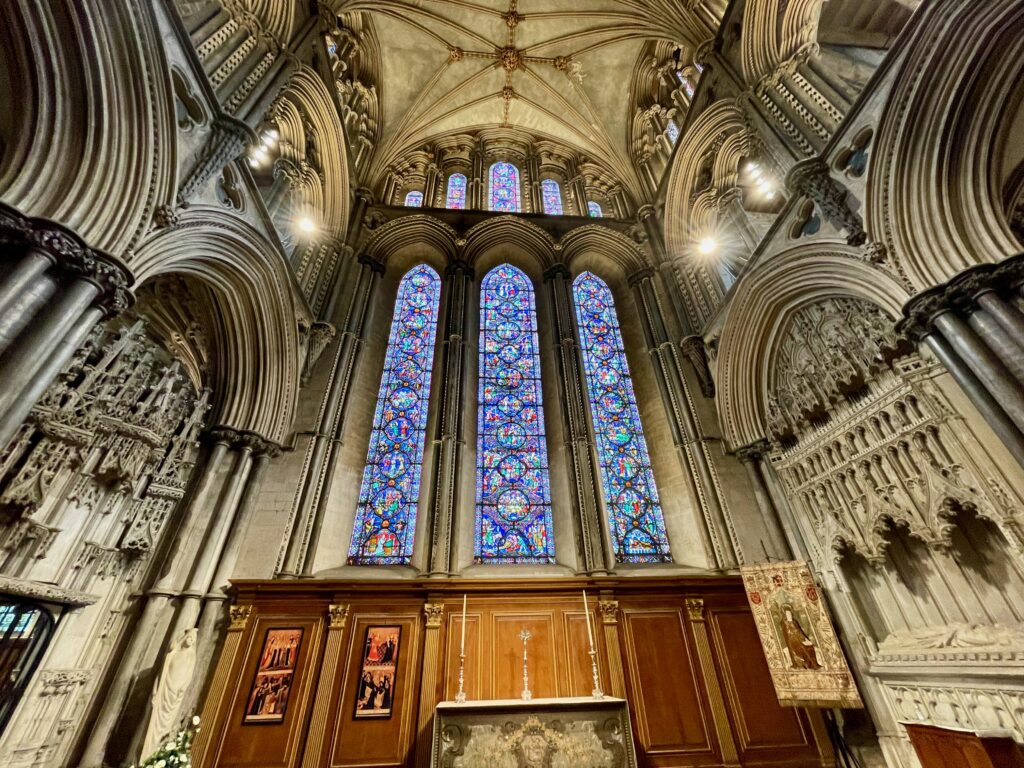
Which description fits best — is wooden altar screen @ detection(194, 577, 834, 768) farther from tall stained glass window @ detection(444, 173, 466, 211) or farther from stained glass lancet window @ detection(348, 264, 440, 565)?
tall stained glass window @ detection(444, 173, 466, 211)

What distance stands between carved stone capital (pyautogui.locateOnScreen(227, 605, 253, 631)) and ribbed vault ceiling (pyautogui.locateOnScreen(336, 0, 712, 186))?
10.4 metres

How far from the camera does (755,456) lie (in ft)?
24.0

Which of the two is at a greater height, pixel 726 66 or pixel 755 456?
pixel 726 66

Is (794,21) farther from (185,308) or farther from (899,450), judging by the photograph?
(185,308)

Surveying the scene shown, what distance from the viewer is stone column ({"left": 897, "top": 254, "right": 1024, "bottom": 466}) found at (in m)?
3.64

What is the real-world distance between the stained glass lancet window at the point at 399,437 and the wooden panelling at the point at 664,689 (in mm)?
3414

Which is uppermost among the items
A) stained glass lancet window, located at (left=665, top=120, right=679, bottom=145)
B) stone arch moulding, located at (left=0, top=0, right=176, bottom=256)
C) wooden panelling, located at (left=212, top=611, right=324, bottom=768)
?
stained glass lancet window, located at (left=665, top=120, right=679, bottom=145)

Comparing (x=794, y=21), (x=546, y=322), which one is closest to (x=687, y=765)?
(x=546, y=322)

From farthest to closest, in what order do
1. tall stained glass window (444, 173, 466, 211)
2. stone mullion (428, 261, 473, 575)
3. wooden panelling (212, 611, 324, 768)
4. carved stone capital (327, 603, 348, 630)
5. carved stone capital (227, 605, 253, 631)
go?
tall stained glass window (444, 173, 466, 211), stone mullion (428, 261, 473, 575), carved stone capital (327, 603, 348, 630), carved stone capital (227, 605, 253, 631), wooden panelling (212, 611, 324, 768)

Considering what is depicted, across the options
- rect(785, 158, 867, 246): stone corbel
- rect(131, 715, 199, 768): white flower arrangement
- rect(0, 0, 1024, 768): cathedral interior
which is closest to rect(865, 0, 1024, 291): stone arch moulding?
rect(0, 0, 1024, 768): cathedral interior

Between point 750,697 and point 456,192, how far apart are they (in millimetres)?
12335

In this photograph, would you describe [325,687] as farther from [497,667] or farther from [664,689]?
[664,689]

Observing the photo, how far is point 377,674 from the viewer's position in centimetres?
532

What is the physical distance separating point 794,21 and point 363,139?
908cm
